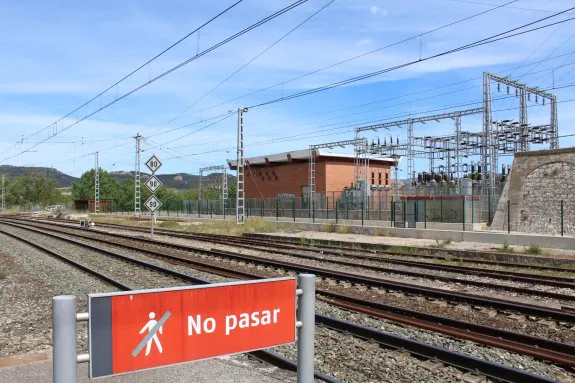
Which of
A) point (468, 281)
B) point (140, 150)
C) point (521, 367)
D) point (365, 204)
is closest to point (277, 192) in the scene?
point (140, 150)

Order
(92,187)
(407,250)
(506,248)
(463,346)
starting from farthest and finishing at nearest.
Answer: (92,187), (407,250), (506,248), (463,346)

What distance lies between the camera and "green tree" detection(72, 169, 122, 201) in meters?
127

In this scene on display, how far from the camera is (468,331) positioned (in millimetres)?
8188

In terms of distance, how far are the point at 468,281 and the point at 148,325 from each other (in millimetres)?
11679

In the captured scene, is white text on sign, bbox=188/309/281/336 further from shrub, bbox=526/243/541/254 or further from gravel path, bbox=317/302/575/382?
shrub, bbox=526/243/541/254

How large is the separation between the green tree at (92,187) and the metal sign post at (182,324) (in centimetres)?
12957

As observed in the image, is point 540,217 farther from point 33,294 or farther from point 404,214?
point 33,294

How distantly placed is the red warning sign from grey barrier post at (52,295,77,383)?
9 cm

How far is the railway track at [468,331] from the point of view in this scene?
6.93 metres

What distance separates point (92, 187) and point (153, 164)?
10813 cm

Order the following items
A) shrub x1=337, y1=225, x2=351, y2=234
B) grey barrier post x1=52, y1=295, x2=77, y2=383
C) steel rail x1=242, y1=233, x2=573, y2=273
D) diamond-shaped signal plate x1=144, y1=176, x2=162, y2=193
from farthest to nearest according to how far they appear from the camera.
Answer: shrub x1=337, y1=225, x2=351, y2=234 → diamond-shaped signal plate x1=144, y1=176, x2=162, y2=193 → steel rail x1=242, y1=233, x2=573, y2=273 → grey barrier post x1=52, y1=295, x2=77, y2=383

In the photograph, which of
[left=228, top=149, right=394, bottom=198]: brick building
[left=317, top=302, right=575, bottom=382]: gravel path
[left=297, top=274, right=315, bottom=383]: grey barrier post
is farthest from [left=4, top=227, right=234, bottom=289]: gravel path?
[left=228, top=149, right=394, bottom=198]: brick building

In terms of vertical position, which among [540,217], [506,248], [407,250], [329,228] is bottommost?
[407,250]

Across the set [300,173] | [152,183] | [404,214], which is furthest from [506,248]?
[300,173]
